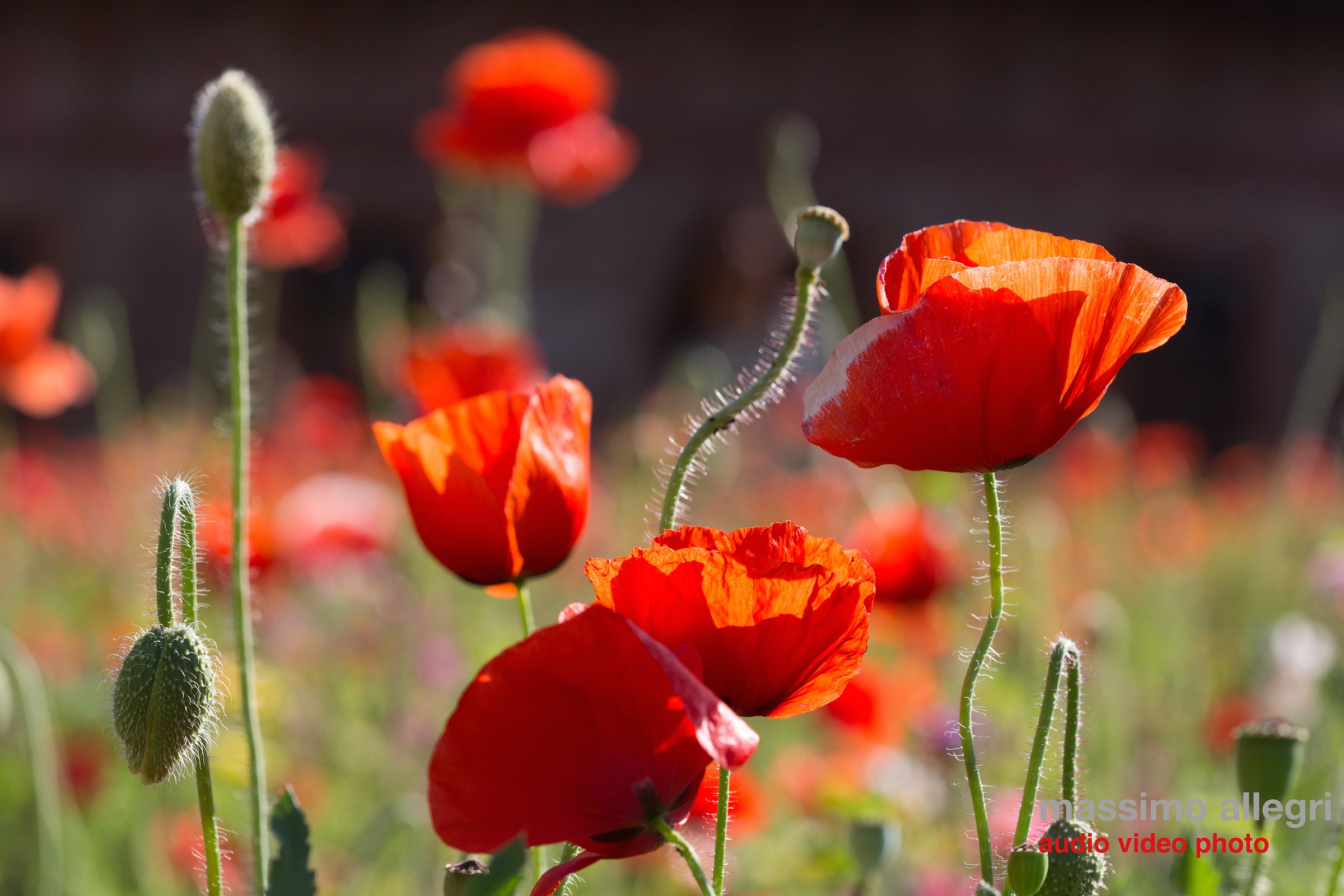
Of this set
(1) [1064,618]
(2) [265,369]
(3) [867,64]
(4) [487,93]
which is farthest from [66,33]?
(1) [1064,618]

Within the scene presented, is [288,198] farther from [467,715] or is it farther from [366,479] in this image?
[467,715]

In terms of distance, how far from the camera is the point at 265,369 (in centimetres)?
718

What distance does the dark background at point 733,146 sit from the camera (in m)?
7.86

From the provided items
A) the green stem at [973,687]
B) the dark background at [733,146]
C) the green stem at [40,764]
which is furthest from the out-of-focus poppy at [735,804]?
the dark background at [733,146]

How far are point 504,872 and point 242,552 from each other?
0.89 ft

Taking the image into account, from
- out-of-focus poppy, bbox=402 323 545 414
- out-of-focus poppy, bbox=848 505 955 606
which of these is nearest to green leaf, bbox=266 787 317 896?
out-of-focus poppy, bbox=402 323 545 414

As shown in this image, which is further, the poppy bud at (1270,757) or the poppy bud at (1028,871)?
the poppy bud at (1270,757)

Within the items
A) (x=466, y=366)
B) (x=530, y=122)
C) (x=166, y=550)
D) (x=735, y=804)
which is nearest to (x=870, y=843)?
(x=735, y=804)

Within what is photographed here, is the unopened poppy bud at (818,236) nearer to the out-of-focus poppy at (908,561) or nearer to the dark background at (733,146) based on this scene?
the out-of-focus poppy at (908,561)

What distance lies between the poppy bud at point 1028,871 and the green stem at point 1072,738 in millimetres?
30

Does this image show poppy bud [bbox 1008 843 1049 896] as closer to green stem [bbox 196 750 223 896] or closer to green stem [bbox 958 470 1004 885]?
green stem [bbox 958 470 1004 885]

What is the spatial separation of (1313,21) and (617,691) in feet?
34.0

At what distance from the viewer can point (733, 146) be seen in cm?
833

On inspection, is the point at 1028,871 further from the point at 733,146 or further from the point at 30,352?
the point at 733,146
